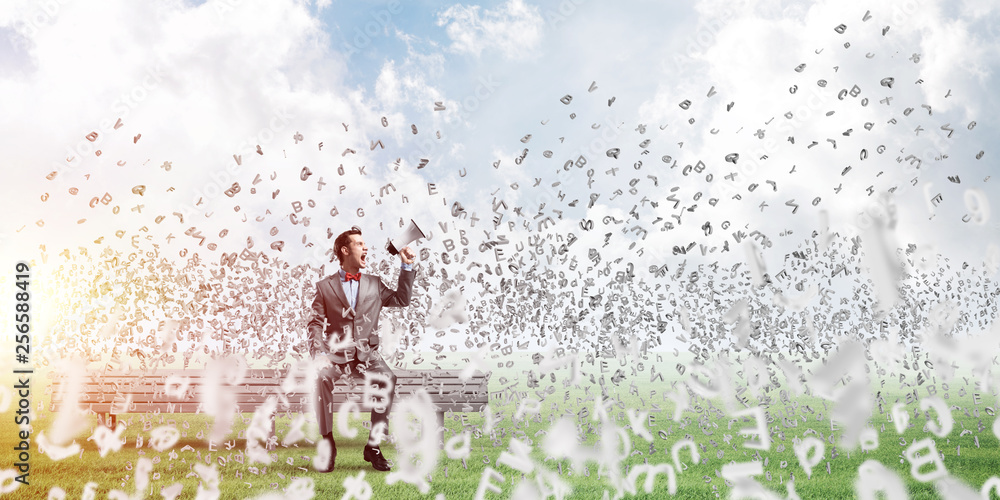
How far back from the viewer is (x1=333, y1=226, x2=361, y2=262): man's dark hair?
6.77 meters

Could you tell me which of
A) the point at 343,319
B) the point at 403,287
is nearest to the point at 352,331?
the point at 343,319

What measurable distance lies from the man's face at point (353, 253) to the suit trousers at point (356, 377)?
880 mm

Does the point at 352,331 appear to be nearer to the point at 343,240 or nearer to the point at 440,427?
the point at 343,240

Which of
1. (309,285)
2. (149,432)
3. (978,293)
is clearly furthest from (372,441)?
(978,293)

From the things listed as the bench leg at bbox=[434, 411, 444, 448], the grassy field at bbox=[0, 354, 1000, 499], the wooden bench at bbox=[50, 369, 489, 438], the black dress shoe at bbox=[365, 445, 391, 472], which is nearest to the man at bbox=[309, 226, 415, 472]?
the black dress shoe at bbox=[365, 445, 391, 472]

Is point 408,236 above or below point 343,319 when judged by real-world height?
above

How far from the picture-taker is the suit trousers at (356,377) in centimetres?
657

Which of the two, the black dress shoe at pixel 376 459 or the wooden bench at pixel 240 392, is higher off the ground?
the wooden bench at pixel 240 392

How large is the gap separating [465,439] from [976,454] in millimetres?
5559

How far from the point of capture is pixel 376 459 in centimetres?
668

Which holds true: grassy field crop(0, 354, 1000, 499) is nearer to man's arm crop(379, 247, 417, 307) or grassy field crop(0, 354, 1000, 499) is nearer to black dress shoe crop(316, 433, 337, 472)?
black dress shoe crop(316, 433, 337, 472)

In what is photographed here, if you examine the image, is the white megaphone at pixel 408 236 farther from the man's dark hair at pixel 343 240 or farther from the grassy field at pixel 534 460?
the grassy field at pixel 534 460

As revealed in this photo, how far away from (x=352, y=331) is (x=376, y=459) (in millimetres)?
1216

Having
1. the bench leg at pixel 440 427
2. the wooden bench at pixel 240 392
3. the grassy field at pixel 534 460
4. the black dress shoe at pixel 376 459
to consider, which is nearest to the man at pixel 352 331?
the black dress shoe at pixel 376 459
